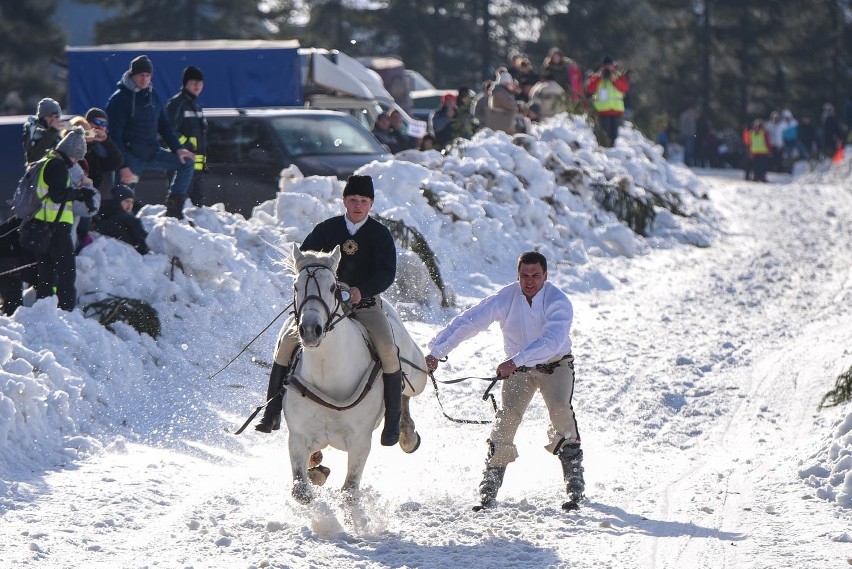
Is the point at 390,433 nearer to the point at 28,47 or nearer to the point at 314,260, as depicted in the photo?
the point at 314,260

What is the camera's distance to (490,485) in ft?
26.7

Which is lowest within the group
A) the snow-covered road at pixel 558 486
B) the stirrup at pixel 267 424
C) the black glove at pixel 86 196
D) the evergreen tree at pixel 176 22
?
the snow-covered road at pixel 558 486

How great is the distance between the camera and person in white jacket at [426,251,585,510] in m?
8.10

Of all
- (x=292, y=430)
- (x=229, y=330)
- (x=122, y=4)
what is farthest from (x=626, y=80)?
(x=122, y=4)

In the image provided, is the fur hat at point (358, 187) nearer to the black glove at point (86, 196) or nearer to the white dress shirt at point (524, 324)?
the white dress shirt at point (524, 324)

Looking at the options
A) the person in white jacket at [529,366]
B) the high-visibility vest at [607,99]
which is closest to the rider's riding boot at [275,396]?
the person in white jacket at [529,366]

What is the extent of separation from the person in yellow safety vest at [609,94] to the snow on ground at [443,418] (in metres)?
7.00

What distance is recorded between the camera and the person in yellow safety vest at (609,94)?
→ 25281 millimetres

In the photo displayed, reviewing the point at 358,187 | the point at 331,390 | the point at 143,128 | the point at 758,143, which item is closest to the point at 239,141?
the point at 143,128

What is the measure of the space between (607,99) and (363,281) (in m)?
18.5

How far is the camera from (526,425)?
10.7m

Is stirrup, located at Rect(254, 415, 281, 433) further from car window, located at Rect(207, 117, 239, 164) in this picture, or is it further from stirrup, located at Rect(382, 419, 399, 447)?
car window, located at Rect(207, 117, 239, 164)

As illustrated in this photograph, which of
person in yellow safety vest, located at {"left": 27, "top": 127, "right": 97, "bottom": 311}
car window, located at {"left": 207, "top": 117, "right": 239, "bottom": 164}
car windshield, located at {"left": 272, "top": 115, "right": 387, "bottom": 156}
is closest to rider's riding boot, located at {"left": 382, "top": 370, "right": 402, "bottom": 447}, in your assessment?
person in yellow safety vest, located at {"left": 27, "top": 127, "right": 97, "bottom": 311}

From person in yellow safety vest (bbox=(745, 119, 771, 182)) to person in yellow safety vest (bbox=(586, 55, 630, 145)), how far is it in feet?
39.8
